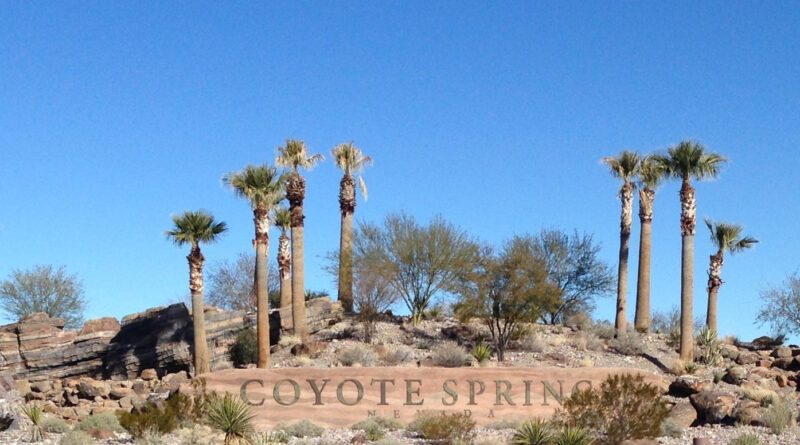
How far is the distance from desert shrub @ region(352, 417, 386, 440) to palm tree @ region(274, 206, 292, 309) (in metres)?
16.8

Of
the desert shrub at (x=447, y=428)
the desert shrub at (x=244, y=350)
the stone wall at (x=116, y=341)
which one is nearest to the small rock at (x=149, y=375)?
the stone wall at (x=116, y=341)

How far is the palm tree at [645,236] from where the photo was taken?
1784 inches

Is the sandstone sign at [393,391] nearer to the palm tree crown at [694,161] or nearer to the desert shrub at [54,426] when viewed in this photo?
the desert shrub at [54,426]

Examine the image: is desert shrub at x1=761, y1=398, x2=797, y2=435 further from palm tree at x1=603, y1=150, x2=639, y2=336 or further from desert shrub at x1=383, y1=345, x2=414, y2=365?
palm tree at x1=603, y1=150, x2=639, y2=336

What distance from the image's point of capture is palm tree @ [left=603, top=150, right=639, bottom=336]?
46.1 metres

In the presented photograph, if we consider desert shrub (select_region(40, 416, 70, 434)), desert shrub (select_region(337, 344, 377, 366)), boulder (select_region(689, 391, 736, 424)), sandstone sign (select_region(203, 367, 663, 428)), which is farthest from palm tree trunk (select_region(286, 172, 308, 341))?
boulder (select_region(689, 391, 736, 424))

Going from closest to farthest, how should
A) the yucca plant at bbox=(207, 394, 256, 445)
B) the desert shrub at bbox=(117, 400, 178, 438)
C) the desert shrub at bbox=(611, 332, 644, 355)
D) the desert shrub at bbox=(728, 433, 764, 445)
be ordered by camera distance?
the desert shrub at bbox=(728, 433, 764, 445) < the yucca plant at bbox=(207, 394, 256, 445) < the desert shrub at bbox=(117, 400, 178, 438) < the desert shrub at bbox=(611, 332, 644, 355)

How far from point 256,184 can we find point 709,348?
19229 millimetres

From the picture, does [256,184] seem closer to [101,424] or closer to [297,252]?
[297,252]

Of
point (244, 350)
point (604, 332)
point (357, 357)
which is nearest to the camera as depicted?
point (357, 357)

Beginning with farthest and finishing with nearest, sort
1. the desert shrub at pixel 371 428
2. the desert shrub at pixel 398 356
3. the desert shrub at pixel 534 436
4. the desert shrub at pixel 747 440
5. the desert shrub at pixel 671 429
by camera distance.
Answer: the desert shrub at pixel 398 356 < the desert shrub at pixel 371 428 < the desert shrub at pixel 671 429 < the desert shrub at pixel 747 440 < the desert shrub at pixel 534 436

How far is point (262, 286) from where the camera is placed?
39.5 meters

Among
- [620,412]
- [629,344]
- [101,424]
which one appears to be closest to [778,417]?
[620,412]

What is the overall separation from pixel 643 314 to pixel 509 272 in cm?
780
